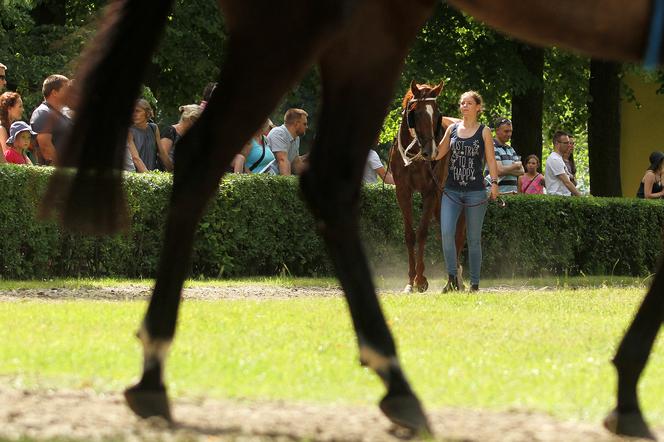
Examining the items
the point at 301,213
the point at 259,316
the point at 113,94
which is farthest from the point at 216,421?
the point at 301,213

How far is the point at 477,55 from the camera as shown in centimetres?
2408

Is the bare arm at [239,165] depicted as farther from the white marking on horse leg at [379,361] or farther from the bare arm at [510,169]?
the white marking on horse leg at [379,361]

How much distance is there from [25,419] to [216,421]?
699 mm

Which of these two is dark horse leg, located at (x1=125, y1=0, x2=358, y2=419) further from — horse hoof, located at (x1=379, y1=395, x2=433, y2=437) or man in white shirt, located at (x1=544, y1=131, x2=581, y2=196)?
man in white shirt, located at (x1=544, y1=131, x2=581, y2=196)

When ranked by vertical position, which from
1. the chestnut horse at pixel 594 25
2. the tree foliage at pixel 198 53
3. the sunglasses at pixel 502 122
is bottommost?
the sunglasses at pixel 502 122

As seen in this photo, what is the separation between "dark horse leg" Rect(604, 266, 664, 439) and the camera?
4.50 meters

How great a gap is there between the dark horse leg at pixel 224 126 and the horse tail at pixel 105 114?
0.91ft

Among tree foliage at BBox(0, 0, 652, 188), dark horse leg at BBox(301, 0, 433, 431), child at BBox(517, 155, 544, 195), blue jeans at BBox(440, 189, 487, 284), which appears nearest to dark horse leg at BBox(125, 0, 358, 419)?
dark horse leg at BBox(301, 0, 433, 431)

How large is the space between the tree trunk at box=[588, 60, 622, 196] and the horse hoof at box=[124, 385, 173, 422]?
22.5 m

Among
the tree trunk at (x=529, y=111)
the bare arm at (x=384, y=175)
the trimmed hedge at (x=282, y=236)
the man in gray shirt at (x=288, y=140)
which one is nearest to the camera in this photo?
the trimmed hedge at (x=282, y=236)

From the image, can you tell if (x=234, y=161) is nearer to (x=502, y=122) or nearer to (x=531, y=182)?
(x=502, y=122)

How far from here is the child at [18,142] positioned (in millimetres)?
13344

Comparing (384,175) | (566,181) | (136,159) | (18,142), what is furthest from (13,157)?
(566,181)

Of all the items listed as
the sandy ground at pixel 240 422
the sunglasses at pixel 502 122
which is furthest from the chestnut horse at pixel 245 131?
the sunglasses at pixel 502 122
